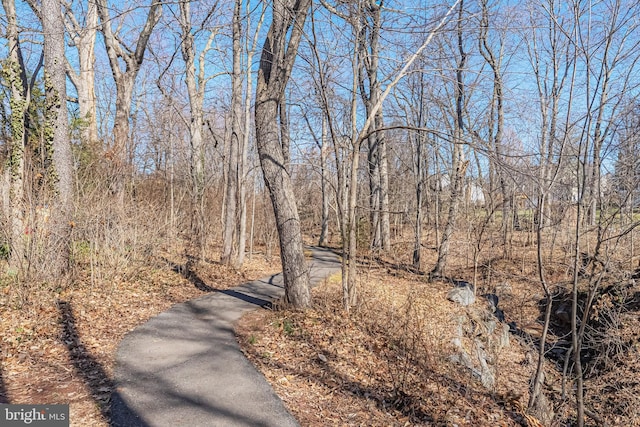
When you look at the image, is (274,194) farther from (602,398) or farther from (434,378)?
(602,398)

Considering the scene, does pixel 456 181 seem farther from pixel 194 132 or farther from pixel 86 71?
pixel 86 71

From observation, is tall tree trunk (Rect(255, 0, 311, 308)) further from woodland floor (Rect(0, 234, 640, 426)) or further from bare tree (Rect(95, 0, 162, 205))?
bare tree (Rect(95, 0, 162, 205))

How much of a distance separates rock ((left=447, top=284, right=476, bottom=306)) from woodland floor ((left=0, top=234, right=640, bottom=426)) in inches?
39.9

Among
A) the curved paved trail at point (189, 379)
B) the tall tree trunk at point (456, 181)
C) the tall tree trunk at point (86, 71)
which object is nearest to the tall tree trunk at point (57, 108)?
the curved paved trail at point (189, 379)

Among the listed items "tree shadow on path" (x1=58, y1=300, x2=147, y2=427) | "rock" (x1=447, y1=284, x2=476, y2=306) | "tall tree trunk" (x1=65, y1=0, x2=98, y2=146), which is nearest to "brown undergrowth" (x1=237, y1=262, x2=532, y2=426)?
"tree shadow on path" (x1=58, y1=300, x2=147, y2=427)

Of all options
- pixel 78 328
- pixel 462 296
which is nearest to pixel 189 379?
pixel 78 328

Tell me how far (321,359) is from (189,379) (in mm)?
1777

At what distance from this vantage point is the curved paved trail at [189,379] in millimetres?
3555

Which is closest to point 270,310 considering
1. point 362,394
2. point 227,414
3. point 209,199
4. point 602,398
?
point 362,394

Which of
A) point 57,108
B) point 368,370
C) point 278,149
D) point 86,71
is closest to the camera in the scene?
point 368,370

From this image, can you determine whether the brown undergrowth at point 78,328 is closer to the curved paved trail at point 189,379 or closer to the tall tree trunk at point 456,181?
the curved paved trail at point 189,379

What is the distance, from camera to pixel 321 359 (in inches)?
202

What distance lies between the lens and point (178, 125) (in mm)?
20703

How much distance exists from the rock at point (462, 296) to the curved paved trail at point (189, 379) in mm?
6048
